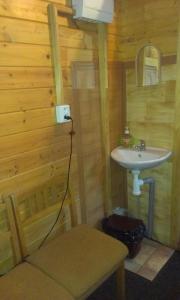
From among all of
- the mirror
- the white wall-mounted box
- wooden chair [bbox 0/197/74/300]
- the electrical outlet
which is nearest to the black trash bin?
wooden chair [bbox 0/197/74/300]

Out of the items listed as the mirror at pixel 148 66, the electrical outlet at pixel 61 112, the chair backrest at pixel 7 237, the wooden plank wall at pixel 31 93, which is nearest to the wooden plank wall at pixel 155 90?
the mirror at pixel 148 66

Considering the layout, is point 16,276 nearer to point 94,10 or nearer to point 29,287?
point 29,287

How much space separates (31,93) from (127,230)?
122 cm

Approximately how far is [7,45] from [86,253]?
1.17 meters

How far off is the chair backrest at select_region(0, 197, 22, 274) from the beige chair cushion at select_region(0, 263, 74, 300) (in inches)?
5.2

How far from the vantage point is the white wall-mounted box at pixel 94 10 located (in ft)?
5.10

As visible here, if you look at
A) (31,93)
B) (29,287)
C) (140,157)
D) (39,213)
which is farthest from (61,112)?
(29,287)

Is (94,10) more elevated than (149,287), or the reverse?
(94,10)

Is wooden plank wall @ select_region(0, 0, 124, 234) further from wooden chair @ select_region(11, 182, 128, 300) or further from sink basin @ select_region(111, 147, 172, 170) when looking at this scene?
sink basin @ select_region(111, 147, 172, 170)

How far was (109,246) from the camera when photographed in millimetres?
1458

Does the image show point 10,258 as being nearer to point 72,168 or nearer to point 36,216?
point 36,216

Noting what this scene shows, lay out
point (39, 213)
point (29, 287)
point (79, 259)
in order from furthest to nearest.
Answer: point (39, 213)
point (79, 259)
point (29, 287)

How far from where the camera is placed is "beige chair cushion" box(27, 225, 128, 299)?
1.24m

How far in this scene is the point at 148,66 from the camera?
1.93 metres
